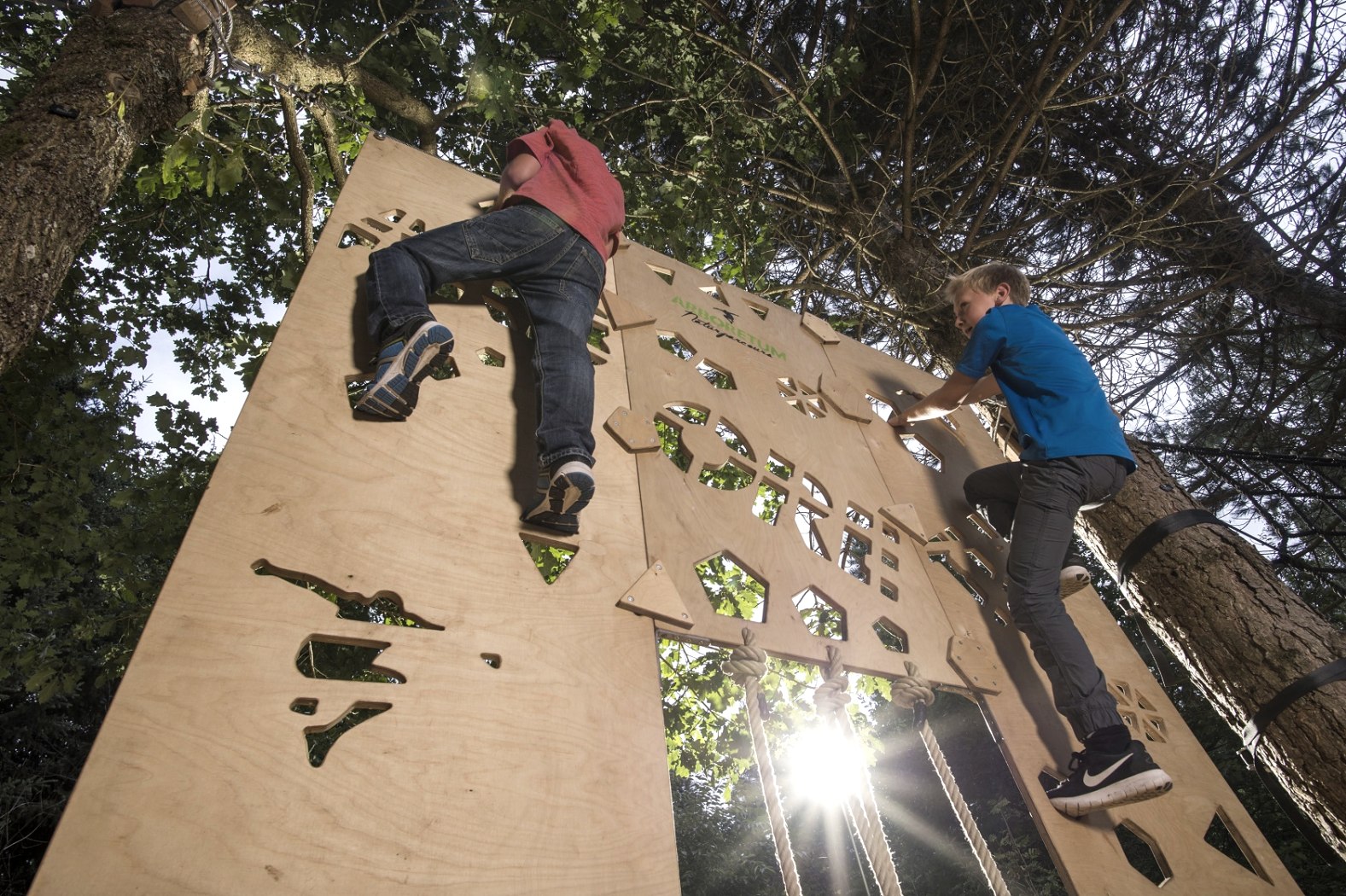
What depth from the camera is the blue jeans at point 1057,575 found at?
7.41 feet

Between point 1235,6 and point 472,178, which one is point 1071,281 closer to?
point 1235,6

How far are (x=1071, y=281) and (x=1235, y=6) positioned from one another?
1881 mm

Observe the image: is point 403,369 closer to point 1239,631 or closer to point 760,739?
point 760,739

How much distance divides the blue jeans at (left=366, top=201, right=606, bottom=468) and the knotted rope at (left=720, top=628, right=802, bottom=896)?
64 cm

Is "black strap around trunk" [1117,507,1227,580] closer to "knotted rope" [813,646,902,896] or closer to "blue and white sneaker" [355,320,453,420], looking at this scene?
"knotted rope" [813,646,902,896]

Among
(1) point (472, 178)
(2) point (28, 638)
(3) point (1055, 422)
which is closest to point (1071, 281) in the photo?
(3) point (1055, 422)

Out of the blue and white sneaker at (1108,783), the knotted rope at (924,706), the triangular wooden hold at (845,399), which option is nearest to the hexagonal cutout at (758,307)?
the triangular wooden hold at (845,399)

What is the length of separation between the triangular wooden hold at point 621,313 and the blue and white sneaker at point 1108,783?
76.5 inches

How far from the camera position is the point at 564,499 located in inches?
68.5

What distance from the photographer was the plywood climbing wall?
118 centimetres

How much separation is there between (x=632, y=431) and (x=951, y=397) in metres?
1.61

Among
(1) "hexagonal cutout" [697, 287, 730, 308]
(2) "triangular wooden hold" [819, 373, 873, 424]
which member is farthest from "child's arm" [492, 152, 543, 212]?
(2) "triangular wooden hold" [819, 373, 873, 424]

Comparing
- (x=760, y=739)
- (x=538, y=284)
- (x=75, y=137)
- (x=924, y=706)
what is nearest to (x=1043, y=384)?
(x=924, y=706)

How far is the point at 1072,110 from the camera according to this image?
17.9ft
